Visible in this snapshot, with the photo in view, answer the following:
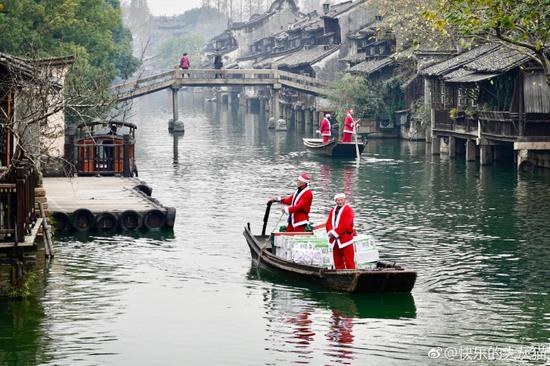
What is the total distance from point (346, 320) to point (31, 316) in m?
5.83

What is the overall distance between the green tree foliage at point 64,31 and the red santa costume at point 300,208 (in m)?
19.6

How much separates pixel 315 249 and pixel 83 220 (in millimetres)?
9260

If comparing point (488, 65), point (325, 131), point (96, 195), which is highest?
point (488, 65)

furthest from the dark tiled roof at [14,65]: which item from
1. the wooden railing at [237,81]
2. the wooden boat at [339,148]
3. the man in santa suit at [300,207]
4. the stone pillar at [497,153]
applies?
the wooden railing at [237,81]

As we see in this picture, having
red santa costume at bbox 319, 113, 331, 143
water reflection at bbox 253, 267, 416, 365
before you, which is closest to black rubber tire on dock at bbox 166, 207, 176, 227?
water reflection at bbox 253, 267, 416, 365

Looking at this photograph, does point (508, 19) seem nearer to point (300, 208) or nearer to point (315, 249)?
point (300, 208)

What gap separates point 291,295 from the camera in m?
23.9

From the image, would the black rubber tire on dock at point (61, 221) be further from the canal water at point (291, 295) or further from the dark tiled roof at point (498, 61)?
the dark tiled roof at point (498, 61)

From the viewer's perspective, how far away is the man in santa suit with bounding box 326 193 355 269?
74.7ft

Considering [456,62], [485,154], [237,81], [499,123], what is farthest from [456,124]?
[237,81]

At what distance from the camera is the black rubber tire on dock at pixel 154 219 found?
3206 cm

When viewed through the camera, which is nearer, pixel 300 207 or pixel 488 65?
pixel 300 207

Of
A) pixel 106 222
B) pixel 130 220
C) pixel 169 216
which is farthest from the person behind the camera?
pixel 169 216

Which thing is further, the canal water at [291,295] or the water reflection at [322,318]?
the canal water at [291,295]
